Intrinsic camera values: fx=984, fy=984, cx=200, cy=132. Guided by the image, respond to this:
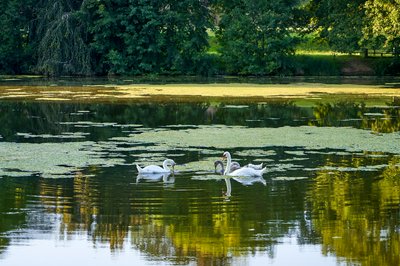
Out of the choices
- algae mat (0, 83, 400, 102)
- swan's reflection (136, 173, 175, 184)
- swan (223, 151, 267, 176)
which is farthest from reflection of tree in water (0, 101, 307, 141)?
swan (223, 151, 267, 176)

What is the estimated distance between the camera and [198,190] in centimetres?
1402

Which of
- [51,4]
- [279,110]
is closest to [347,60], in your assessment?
[51,4]

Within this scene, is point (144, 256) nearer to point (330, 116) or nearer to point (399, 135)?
point (399, 135)

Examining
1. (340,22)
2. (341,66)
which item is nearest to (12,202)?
(341,66)

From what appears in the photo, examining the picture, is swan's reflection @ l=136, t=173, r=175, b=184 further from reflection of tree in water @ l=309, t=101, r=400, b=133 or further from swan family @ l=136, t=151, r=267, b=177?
reflection of tree in water @ l=309, t=101, r=400, b=133

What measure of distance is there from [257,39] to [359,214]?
38.5 m

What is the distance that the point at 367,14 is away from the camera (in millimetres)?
47562

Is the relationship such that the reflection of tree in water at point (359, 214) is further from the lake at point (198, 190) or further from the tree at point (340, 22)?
the tree at point (340, 22)

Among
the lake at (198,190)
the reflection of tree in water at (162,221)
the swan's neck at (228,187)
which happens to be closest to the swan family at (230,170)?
the lake at (198,190)

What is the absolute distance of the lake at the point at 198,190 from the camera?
407 inches

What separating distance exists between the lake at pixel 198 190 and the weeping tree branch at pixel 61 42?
21163 mm

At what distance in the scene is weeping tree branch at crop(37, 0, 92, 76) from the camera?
48.0m

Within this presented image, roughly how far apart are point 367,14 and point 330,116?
2247cm

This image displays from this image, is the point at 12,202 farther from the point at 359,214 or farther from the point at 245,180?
the point at 359,214
